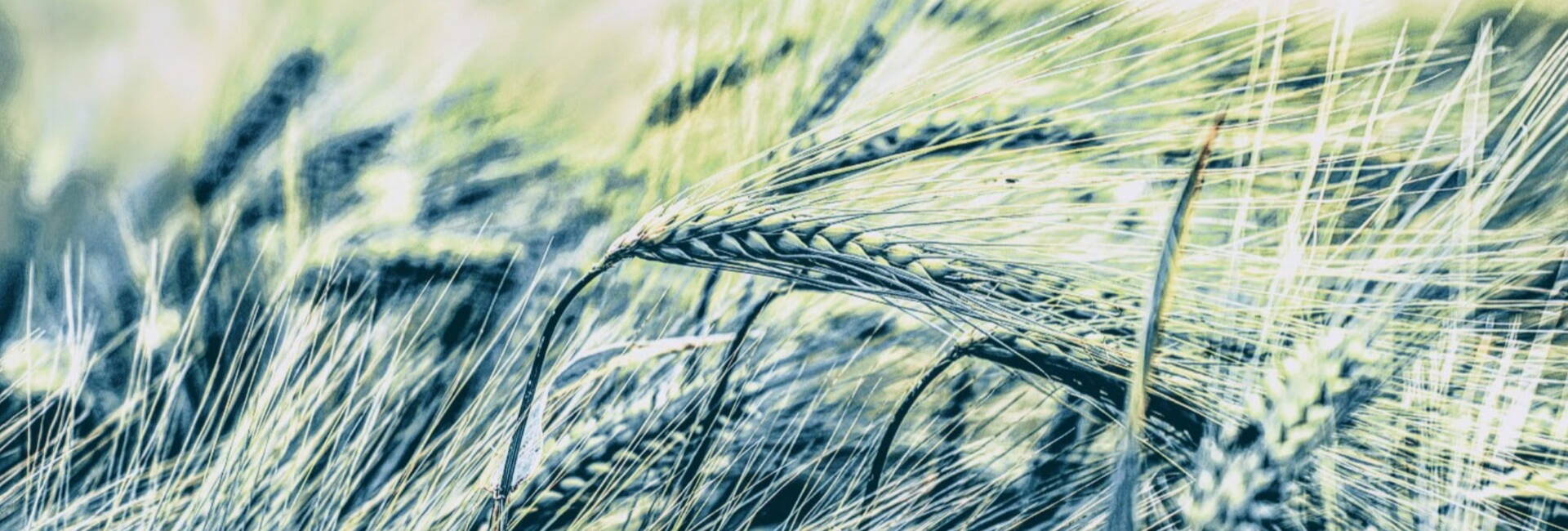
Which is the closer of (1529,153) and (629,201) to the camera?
(629,201)

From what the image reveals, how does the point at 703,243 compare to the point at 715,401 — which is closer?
the point at 703,243

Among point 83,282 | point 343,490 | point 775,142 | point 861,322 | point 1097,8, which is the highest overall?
point 1097,8

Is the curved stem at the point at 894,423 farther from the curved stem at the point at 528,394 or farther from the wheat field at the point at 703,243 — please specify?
the curved stem at the point at 528,394

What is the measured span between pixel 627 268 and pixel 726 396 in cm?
18

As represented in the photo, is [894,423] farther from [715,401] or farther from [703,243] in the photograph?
[703,243]

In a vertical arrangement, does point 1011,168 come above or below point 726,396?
above

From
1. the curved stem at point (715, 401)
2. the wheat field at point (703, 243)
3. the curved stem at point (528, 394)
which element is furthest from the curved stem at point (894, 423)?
the curved stem at point (528, 394)

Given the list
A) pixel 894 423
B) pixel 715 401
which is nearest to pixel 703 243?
pixel 715 401

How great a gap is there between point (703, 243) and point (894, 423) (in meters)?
0.32

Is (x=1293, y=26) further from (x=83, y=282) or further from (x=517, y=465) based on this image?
(x=83, y=282)

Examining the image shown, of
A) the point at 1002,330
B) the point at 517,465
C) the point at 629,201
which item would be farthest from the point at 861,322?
the point at 517,465

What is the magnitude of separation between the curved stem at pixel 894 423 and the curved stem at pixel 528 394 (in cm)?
36

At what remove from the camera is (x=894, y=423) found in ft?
3.58

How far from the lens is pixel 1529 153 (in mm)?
1149
